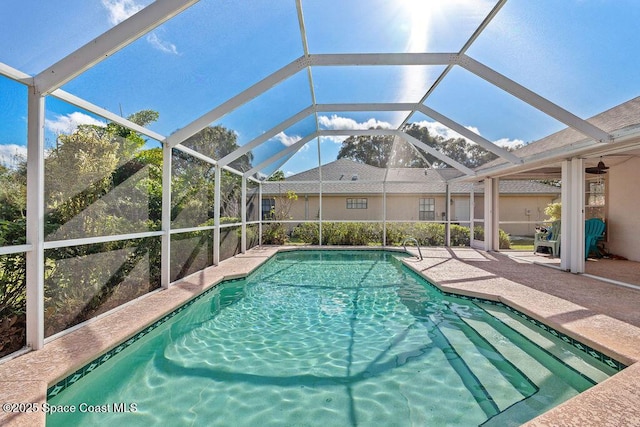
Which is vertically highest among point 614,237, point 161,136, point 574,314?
point 161,136

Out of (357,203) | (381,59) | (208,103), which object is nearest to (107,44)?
(208,103)

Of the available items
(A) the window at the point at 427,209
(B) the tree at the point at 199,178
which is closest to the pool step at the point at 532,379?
(B) the tree at the point at 199,178

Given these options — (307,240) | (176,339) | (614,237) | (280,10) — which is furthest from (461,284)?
(307,240)

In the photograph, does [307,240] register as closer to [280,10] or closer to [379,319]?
[379,319]

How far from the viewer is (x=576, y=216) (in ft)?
22.4

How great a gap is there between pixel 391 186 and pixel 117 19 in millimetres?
14249

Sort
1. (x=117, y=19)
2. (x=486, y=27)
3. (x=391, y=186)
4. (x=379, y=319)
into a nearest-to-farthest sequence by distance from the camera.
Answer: (x=117, y=19) → (x=486, y=27) → (x=379, y=319) → (x=391, y=186)

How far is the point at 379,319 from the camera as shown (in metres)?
4.88

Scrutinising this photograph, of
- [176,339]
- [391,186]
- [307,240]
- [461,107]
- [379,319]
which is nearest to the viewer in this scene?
[176,339]

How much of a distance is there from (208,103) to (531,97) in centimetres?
537

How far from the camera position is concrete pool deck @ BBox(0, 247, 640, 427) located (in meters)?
2.28

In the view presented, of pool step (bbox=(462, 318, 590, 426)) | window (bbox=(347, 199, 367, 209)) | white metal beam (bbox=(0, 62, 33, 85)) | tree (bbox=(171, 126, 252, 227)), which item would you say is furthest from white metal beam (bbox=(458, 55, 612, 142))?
window (bbox=(347, 199, 367, 209))

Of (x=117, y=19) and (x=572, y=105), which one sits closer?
(x=117, y=19)

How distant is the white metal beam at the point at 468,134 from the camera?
26.2 ft
